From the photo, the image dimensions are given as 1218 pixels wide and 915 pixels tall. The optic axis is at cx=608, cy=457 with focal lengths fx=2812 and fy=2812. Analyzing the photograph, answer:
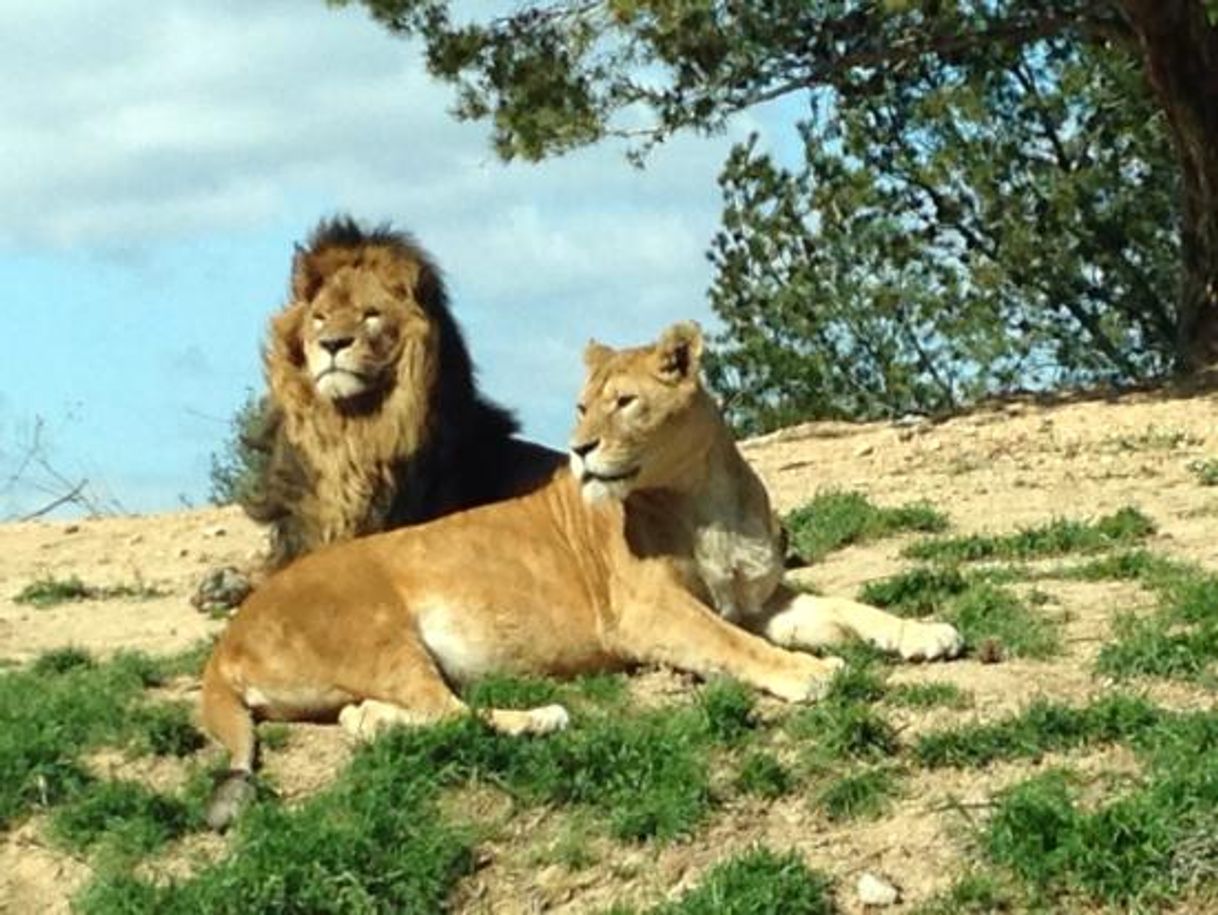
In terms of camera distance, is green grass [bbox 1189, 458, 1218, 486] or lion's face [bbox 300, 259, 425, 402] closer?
lion's face [bbox 300, 259, 425, 402]

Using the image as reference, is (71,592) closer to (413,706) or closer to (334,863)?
(413,706)

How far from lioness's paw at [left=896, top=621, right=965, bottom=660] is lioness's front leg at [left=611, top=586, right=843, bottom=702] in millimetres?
270

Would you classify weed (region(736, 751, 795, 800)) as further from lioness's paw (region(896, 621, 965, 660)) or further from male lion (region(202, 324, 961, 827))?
lioness's paw (region(896, 621, 965, 660))

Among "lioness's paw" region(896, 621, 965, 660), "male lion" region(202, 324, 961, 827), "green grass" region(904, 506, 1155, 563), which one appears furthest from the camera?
"green grass" region(904, 506, 1155, 563)

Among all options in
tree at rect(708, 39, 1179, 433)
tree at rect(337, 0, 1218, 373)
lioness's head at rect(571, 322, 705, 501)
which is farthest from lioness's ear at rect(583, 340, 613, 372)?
tree at rect(708, 39, 1179, 433)

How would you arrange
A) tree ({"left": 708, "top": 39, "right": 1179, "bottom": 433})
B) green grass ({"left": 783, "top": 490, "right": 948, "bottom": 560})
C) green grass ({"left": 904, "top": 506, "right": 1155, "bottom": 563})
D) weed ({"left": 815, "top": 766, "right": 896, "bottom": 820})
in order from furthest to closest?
tree ({"left": 708, "top": 39, "right": 1179, "bottom": 433}), green grass ({"left": 783, "top": 490, "right": 948, "bottom": 560}), green grass ({"left": 904, "top": 506, "right": 1155, "bottom": 563}), weed ({"left": 815, "top": 766, "right": 896, "bottom": 820})

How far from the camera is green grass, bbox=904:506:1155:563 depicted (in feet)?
32.5

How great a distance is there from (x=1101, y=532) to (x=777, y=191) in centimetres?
1667

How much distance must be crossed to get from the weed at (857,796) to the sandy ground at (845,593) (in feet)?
0.16

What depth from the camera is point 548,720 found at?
760cm

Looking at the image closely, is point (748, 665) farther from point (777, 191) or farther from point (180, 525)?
point (777, 191)

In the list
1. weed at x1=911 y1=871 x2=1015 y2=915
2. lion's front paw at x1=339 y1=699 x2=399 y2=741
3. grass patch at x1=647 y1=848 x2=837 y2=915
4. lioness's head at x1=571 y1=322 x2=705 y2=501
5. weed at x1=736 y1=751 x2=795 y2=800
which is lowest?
weed at x1=911 y1=871 x2=1015 y2=915

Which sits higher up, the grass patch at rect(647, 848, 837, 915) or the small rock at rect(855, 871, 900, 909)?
the grass patch at rect(647, 848, 837, 915)

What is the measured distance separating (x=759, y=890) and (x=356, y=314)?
3397mm
